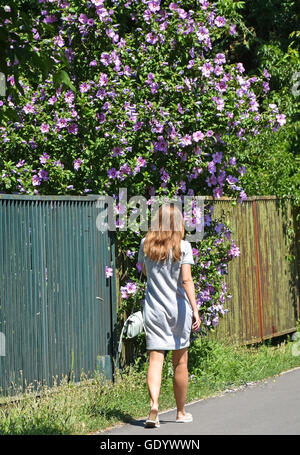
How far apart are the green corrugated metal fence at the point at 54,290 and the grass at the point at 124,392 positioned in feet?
0.76

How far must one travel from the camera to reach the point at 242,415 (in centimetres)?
789

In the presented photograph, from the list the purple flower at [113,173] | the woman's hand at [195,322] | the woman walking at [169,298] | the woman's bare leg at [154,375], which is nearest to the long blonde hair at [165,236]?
the woman walking at [169,298]

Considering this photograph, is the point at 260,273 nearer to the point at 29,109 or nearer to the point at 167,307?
the point at 29,109

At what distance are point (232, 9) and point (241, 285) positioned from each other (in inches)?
133

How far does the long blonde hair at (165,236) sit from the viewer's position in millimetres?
7523

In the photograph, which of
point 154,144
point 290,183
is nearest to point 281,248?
point 290,183

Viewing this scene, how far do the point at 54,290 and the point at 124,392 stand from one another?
1160 mm

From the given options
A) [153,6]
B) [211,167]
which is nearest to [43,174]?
[211,167]

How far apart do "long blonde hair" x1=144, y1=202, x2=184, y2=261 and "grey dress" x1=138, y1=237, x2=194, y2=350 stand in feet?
0.18

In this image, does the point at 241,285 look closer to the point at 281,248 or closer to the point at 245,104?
the point at 281,248

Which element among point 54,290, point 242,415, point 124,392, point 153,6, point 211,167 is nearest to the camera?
point 242,415

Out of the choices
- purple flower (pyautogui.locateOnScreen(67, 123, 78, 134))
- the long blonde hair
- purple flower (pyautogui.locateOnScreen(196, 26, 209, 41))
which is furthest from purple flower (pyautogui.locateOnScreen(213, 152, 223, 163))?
the long blonde hair

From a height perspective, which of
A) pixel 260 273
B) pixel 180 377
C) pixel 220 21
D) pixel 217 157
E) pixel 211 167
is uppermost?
pixel 220 21

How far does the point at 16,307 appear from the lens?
323 inches
